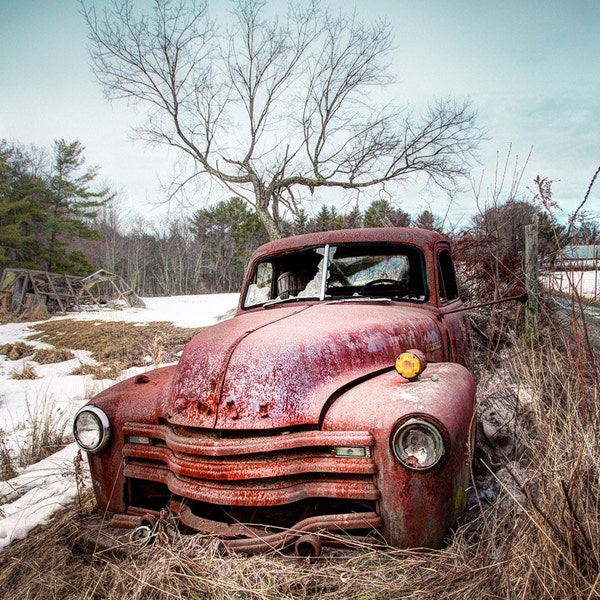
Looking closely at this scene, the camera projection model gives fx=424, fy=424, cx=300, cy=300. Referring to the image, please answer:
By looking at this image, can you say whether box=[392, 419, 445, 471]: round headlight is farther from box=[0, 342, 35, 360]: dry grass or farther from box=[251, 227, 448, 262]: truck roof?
box=[0, 342, 35, 360]: dry grass

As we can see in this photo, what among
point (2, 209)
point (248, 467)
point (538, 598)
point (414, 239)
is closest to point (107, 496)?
point (248, 467)

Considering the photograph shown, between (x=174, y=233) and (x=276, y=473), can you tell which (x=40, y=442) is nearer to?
(x=276, y=473)

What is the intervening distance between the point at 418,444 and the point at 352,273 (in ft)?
6.42

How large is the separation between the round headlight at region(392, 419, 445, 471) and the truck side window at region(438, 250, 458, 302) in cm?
194

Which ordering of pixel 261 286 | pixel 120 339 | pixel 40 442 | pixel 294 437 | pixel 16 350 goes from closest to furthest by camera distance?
1. pixel 294 437
2. pixel 261 286
3. pixel 40 442
4. pixel 16 350
5. pixel 120 339

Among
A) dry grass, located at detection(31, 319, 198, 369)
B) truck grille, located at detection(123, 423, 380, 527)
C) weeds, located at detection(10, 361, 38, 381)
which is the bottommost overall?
weeds, located at detection(10, 361, 38, 381)

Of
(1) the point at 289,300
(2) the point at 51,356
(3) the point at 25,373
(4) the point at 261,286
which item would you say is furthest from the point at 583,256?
(2) the point at 51,356

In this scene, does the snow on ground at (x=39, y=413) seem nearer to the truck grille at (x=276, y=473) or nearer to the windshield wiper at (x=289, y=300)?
the truck grille at (x=276, y=473)

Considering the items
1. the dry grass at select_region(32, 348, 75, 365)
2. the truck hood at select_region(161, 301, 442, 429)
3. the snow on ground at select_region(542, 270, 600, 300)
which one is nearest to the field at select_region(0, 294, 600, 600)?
the snow on ground at select_region(542, 270, 600, 300)

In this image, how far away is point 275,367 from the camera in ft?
6.69

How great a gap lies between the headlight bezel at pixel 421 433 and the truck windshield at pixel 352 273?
1599mm

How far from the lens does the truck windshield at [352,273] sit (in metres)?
3.36

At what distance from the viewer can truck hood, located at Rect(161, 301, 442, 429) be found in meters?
1.95

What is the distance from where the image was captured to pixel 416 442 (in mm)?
1770
